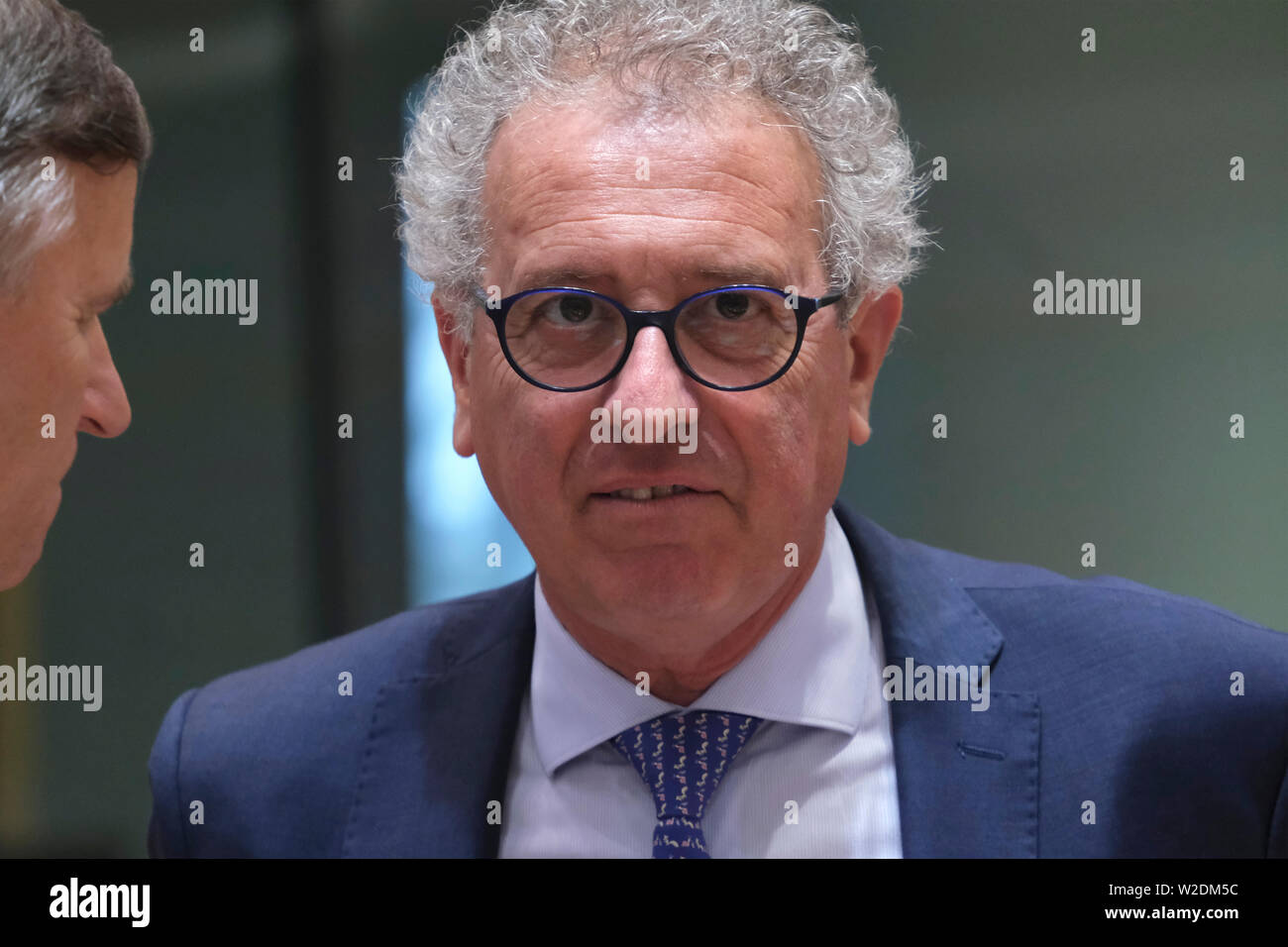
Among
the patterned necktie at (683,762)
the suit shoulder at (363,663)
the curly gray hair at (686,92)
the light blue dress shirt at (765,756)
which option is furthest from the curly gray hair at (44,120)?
the patterned necktie at (683,762)

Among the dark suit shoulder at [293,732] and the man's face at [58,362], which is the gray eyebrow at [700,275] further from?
the man's face at [58,362]

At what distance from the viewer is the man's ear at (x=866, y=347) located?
5.59ft

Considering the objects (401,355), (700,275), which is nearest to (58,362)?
(401,355)

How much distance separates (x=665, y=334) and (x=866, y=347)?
0.38 metres

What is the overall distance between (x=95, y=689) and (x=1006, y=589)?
4.67 feet

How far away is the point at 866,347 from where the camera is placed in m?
1.72

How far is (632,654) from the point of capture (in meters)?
1.72

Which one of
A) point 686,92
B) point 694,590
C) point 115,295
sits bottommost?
point 694,590

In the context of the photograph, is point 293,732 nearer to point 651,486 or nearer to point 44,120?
point 651,486

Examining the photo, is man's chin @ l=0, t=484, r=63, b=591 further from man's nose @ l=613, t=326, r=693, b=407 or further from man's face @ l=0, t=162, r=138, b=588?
man's nose @ l=613, t=326, r=693, b=407

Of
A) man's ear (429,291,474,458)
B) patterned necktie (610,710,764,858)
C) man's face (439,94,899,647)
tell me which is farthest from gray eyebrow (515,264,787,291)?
patterned necktie (610,710,764,858)

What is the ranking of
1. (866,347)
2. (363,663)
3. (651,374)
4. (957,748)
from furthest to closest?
1. (363,663)
2. (866,347)
3. (957,748)
4. (651,374)

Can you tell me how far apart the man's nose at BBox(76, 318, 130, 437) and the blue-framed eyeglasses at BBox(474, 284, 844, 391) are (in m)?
0.62
